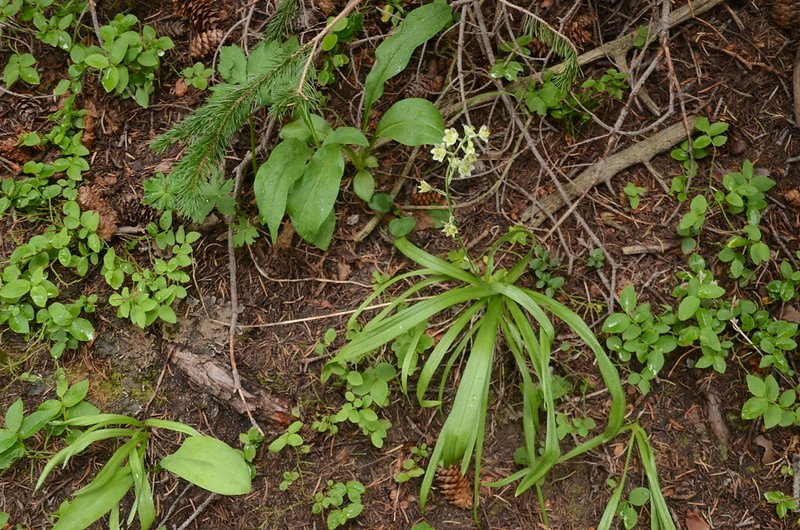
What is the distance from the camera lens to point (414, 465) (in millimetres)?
2486

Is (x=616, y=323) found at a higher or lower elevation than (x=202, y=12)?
lower

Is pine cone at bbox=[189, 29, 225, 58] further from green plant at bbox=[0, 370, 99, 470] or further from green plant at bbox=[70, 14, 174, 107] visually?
green plant at bbox=[0, 370, 99, 470]

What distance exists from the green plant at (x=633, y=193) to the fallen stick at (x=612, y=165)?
9 cm

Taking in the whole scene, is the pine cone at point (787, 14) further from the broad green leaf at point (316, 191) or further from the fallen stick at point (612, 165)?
the broad green leaf at point (316, 191)

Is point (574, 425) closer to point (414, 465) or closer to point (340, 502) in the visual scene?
point (414, 465)

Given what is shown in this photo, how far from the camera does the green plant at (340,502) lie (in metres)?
2.41

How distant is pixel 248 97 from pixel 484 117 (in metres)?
1.08

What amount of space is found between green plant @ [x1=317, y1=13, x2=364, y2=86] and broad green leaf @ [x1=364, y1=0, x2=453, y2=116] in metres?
0.17

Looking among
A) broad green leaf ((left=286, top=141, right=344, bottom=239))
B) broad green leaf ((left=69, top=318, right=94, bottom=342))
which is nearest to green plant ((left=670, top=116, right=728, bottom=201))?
broad green leaf ((left=286, top=141, right=344, bottom=239))

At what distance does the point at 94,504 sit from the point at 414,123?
1870 mm

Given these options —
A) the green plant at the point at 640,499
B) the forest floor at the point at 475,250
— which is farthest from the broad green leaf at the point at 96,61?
the green plant at the point at 640,499

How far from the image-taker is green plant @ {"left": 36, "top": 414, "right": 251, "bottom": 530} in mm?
2223

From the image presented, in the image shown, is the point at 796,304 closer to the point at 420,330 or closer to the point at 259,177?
the point at 420,330

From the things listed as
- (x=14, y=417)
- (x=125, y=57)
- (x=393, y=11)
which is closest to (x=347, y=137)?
(x=393, y=11)
